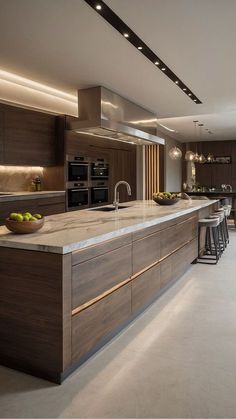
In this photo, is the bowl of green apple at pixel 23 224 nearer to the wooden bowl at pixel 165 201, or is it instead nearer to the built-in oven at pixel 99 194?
the wooden bowl at pixel 165 201

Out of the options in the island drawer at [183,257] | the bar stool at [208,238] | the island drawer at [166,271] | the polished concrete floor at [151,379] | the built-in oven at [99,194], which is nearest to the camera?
the polished concrete floor at [151,379]

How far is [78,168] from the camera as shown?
19.1 ft

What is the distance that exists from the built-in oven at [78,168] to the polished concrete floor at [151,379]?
305cm

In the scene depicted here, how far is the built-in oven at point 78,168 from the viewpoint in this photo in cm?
564

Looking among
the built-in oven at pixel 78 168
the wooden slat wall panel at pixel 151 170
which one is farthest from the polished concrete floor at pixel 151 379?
the wooden slat wall panel at pixel 151 170

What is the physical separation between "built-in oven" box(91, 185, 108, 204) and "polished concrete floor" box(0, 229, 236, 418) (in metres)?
3.30

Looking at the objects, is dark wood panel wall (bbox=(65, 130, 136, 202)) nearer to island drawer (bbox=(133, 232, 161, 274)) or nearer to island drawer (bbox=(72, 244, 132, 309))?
island drawer (bbox=(133, 232, 161, 274))

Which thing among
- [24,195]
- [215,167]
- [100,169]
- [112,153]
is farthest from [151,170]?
[24,195]

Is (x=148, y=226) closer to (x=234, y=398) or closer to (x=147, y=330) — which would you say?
(x=147, y=330)

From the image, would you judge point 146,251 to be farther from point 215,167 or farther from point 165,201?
point 215,167

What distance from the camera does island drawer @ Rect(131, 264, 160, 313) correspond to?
2.99 metres

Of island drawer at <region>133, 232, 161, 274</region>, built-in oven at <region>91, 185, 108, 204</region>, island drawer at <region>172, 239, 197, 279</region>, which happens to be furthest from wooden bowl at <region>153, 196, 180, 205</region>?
built-in oven at <region>91, 185, 108, 204</region>

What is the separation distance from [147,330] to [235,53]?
2.87 meters

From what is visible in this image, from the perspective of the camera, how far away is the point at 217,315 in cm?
327
